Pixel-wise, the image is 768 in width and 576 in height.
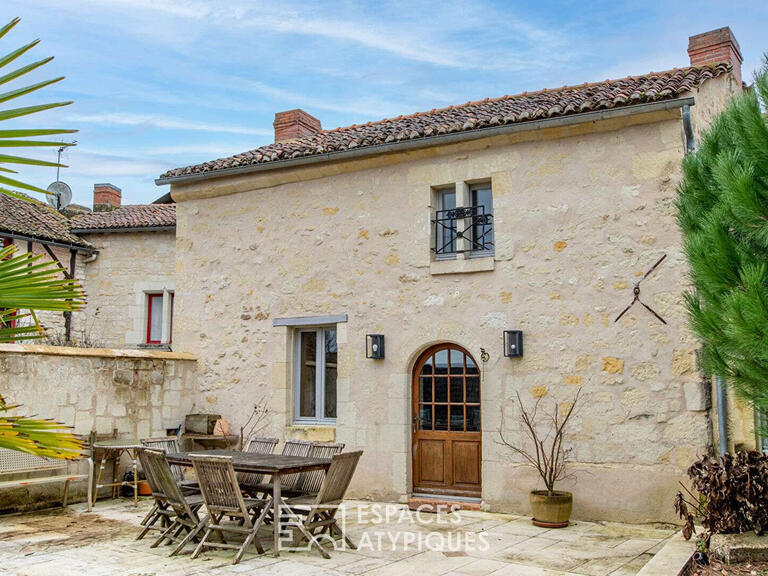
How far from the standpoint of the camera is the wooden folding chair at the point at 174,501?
5.82 metres

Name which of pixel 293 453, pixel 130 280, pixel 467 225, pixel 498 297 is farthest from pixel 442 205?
pixel 130 280

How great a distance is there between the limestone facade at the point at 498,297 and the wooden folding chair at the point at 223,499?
2.92 m

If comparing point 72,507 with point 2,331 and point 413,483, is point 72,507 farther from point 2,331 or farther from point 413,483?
point 2,331

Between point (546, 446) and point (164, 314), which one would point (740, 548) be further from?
point (164, 314)

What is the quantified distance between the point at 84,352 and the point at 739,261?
7205 mm

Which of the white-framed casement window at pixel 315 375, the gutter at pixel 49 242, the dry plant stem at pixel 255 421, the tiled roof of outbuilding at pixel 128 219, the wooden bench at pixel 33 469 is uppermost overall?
the tiled roof of outbuilding at pixel 128 219

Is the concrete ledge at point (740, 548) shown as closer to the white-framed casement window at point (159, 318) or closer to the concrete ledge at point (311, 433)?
the concrete ledge at point (311, 433)

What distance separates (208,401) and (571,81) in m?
6.85

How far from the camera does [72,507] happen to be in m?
7.98

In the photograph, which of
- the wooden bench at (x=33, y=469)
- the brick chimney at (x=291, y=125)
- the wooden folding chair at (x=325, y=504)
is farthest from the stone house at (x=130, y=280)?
the wooden folding chair at (x=325, y=504)

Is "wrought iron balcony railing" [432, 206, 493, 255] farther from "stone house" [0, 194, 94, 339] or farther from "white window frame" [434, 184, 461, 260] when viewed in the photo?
"stone house" [0, 194, 94, 339]

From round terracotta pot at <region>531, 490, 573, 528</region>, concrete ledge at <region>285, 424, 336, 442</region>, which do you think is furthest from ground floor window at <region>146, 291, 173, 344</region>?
round terracotta pot at <region>531, 490, 573, 528</region>

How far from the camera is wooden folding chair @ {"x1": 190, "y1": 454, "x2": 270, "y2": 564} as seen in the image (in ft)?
18.1

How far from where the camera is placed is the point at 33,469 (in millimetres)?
7590
